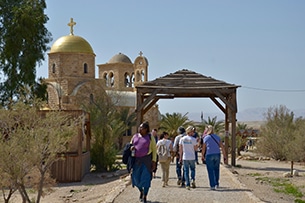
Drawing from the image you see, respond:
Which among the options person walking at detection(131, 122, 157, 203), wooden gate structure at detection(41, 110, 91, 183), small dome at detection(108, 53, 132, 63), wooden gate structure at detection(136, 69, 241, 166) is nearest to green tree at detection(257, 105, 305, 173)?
wooden gate structure at detection(136, 69, 241, 166)

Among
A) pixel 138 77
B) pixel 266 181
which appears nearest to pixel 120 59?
pixel 138 77

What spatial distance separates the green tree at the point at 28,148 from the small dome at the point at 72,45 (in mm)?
28286

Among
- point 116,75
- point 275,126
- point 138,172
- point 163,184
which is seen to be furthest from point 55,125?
point 116,75

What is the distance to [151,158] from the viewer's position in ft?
34.6

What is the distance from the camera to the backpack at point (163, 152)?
13.4 meters

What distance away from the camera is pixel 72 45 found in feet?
146

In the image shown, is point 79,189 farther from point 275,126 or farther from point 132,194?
point 275,126

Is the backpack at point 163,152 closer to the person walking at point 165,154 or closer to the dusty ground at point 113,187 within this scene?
the person walking at point 165,154

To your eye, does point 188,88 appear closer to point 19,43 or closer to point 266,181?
point 266,181

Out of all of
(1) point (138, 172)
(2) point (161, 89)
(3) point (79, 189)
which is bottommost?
(3) point (79, 189)

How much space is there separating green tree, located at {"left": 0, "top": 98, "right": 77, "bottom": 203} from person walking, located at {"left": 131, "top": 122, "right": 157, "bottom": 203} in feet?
13.4

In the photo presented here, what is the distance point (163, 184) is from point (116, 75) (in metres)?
43.7

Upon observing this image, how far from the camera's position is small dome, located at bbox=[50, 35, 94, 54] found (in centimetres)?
4425

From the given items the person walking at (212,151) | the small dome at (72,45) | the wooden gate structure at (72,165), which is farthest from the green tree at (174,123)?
the person walking at (212,151)
